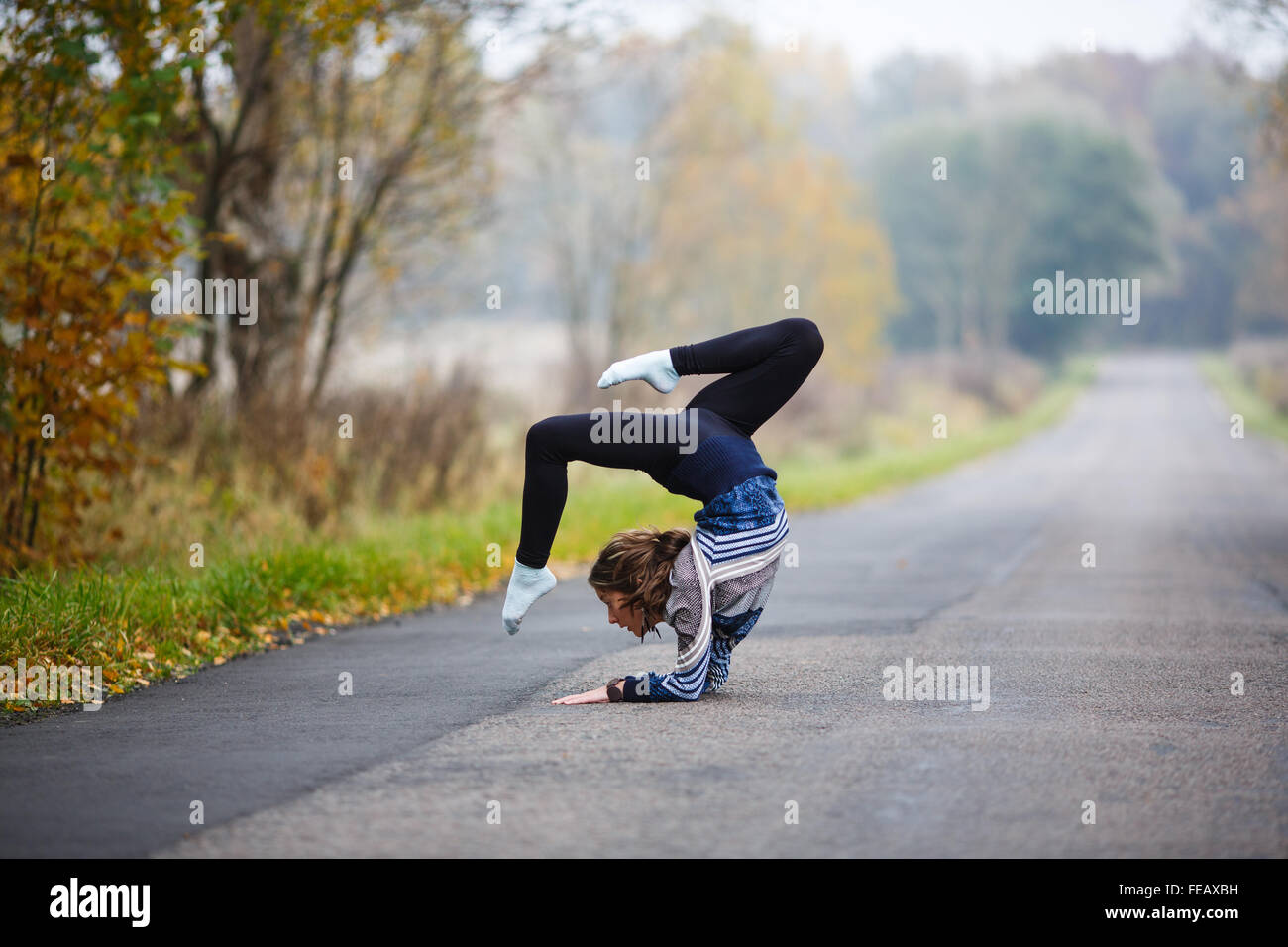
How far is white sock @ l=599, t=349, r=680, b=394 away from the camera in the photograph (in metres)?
5.95

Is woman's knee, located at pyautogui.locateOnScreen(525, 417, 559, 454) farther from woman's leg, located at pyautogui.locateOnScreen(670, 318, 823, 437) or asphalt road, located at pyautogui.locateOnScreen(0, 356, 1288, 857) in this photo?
asphalt road, located at pyautogui.locateOnScreen(0, 356, 1288, 857)

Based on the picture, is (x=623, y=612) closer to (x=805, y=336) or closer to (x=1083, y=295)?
(x=805, y=336)

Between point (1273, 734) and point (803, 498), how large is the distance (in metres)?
15.1

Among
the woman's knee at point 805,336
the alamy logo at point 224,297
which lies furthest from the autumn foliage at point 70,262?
the woman's knee at point 805,336

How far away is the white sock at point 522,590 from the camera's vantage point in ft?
20.3

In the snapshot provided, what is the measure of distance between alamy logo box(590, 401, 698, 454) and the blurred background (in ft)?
10.3

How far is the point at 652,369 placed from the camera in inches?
239

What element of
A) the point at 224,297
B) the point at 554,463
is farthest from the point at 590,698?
the point at 224,297

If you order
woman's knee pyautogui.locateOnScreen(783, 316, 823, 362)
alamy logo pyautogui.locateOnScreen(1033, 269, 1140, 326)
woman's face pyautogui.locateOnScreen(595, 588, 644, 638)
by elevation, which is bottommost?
woman's face pyautogui.locateOnScreen(595, 588, 644, 638)

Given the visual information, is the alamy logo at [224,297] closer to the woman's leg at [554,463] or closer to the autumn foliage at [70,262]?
the autumn foliage at [70,262]

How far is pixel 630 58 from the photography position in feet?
72.1

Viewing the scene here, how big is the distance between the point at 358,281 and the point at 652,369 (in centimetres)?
1301

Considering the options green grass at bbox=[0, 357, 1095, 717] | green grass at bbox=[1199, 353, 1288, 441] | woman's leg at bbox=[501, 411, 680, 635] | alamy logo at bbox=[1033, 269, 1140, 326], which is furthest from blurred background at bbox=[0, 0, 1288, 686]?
alamy logo at bbox=[1033, 269, 1140, 326]

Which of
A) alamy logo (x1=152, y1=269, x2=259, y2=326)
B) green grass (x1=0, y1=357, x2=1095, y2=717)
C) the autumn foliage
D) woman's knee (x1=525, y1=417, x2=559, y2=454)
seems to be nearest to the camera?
woman's knee (x1=525, y1=417, x2=559, y2=454)
